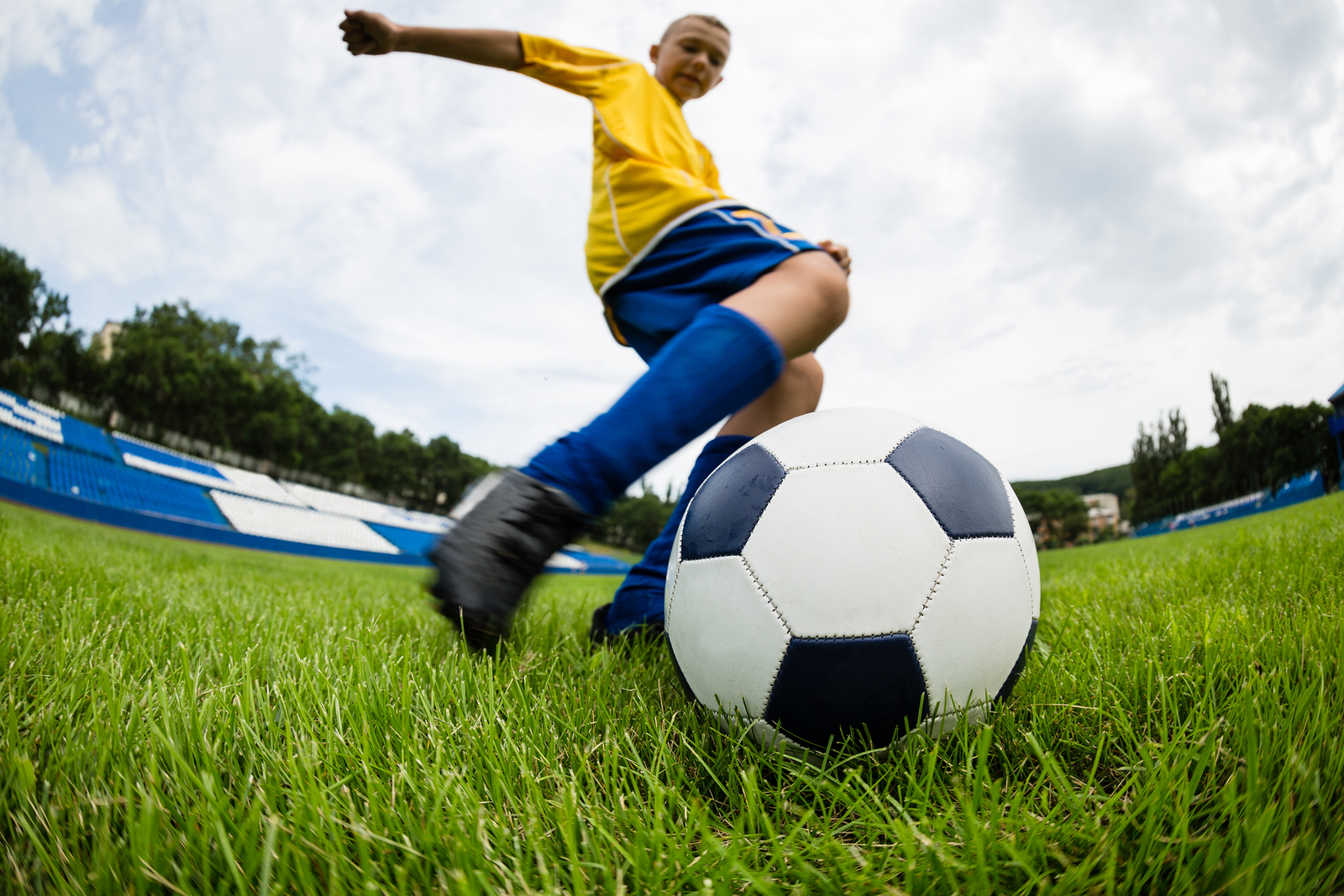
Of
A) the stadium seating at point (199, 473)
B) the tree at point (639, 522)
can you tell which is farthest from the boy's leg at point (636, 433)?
the tree at point (639, 522)

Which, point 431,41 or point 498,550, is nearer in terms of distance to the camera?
point 498,550

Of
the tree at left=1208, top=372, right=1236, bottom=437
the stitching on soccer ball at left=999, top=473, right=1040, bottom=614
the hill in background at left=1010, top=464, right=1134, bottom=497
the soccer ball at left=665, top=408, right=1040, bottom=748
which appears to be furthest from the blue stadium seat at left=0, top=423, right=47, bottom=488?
the hill in background at left=1010, top=464, right=1134, bottom=497

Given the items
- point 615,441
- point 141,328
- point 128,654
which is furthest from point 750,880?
point 141,328

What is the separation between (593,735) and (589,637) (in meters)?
0.84

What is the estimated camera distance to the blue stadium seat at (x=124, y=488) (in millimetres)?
17591

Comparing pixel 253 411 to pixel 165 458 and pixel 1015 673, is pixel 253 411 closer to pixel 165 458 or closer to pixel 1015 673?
pixel 165 458

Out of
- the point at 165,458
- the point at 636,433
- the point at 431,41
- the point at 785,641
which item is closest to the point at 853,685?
the point at 785,641

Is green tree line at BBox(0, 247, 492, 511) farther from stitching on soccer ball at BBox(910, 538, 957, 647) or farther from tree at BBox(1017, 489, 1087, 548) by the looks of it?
tree at BBox(1017, 489, 1087, 548)

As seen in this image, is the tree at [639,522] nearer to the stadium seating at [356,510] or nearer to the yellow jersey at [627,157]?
the stadium seating at [356,510]

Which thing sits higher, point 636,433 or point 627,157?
point 627,157

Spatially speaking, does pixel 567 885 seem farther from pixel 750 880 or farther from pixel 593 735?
pixel 593 735

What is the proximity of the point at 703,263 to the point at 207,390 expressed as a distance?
158ft

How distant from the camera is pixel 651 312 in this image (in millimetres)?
1740

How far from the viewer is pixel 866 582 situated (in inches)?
39.1
